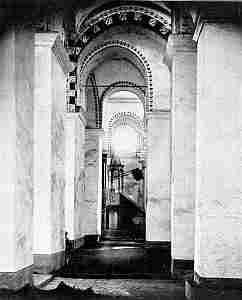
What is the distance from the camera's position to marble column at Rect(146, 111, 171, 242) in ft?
48.9

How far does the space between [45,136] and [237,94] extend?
12.0 feet

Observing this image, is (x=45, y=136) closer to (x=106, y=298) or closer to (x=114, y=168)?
(x=106, y=298)

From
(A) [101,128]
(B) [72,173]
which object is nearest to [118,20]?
(A) [101,128]

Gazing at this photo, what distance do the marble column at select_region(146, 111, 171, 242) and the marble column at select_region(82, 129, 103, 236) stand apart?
8.96 feet

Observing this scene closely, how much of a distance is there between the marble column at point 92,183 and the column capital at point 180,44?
327 inches

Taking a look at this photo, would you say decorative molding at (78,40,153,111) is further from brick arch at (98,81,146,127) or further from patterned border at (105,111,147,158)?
patterned border at (105,111,147,158)

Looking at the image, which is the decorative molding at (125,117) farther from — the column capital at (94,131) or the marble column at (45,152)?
the marble column at (45,152)

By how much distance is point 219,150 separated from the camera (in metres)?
6.20

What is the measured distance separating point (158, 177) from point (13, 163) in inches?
379

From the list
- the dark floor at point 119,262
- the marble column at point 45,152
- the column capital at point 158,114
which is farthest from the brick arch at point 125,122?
the marble column at point 45,152

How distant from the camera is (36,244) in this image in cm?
882

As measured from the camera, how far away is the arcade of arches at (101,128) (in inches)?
233

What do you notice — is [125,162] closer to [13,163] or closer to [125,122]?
[125,122]

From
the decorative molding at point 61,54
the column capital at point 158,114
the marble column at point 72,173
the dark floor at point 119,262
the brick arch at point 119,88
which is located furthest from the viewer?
the brick arch at point 119,88
